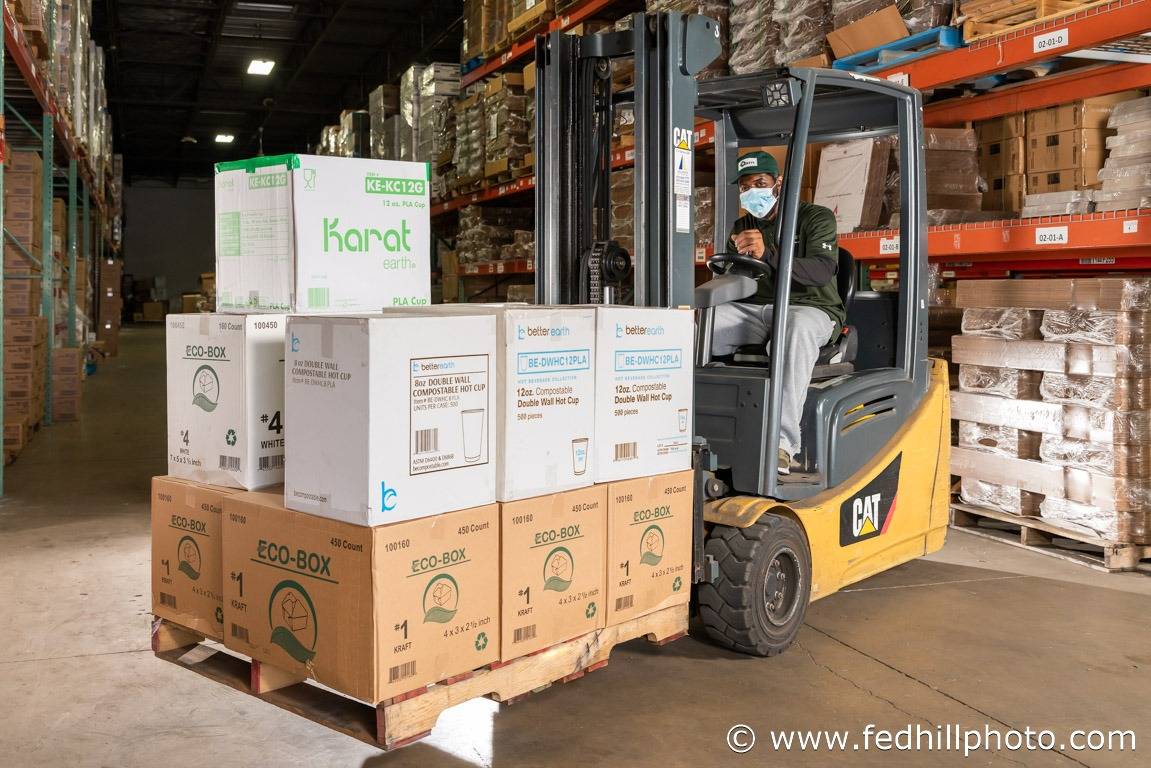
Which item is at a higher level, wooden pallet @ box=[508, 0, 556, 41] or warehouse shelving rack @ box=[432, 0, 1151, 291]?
wooden pallet @ box=[508, 0, 556, 41]

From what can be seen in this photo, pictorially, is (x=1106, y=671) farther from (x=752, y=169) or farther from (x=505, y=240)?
(x=505, y=240)

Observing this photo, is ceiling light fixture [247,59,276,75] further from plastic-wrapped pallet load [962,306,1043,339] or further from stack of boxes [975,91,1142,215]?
plastic-wrapped pallet load [962,306,1043,339]

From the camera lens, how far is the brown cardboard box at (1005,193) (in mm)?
6074

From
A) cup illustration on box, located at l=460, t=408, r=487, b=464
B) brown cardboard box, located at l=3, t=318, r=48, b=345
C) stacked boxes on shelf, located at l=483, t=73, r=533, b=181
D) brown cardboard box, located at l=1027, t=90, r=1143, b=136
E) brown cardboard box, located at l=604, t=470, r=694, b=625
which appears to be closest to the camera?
cup illustration on box, located at l=460, t=408, r=487, b=464

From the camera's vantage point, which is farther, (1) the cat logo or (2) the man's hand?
(1) the cat logo

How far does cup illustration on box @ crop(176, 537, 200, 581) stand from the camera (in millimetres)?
3299

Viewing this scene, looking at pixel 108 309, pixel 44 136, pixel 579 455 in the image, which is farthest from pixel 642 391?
pixel 108 309

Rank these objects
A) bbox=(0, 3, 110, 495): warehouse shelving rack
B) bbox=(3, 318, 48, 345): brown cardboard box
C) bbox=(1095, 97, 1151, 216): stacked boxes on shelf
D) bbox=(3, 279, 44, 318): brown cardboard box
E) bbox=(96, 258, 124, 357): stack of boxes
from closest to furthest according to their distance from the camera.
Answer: bbox=(1095, 97, 1151, 216): stacked boxes on shelf, bbox=(0, 3, 110, 495): warehouse shelving rack, bbox=(3, 318, 48, 345): brown cardboard box, bbox=(3, 279, 44, 318): brown cardboard box, bbox=(96, 258, 124, 357): stack of boxes

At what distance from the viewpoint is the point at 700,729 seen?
10.9 ft

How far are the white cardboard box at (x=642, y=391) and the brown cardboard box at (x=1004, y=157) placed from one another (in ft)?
11.0

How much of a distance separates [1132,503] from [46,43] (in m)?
8.28

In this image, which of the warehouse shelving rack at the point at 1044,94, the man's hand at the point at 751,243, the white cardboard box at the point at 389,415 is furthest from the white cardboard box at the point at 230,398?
the warehouse shelving rack at the point at 1044,94

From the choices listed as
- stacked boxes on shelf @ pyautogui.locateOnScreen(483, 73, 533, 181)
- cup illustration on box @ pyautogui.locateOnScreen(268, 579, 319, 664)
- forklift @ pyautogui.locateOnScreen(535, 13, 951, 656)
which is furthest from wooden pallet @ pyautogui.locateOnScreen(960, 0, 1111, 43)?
stacked boxes on shelf @ pyautogui.locateOnScreen(483, 73, 533, 181)

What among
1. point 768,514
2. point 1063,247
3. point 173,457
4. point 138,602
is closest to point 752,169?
point 768,514
